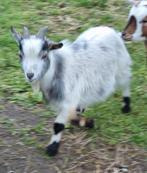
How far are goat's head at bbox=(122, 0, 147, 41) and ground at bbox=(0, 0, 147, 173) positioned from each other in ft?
2.15

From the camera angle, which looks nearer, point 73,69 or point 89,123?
point 73,69

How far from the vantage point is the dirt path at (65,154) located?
174 inches

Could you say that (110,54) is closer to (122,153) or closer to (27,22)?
(122,153)

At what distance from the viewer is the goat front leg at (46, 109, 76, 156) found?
441 centimetres

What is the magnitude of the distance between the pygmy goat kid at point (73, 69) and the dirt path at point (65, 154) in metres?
0.13

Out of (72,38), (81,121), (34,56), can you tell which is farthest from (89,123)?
(72,38)

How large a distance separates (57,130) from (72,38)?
2385 millimetres

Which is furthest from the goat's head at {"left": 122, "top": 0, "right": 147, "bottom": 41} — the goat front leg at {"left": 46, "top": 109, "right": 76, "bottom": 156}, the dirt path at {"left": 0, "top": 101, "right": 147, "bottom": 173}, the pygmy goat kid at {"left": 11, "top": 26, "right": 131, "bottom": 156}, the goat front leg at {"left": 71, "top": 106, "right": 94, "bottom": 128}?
the goat front leg at {"left": 46, "top": 109, "right": 76, "bottom": 156}

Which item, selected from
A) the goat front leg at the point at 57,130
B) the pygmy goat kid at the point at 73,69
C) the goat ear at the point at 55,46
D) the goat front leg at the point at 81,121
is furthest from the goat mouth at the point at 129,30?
the goat ear at the point at 55,46

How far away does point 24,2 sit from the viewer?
7.60 metres

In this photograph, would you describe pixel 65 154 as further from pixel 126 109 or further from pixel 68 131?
pixel 126 109

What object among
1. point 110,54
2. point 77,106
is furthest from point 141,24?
point 77,106

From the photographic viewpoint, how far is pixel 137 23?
5148 millimetres

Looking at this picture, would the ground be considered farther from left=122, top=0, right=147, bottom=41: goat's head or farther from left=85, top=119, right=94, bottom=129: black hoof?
left=122, top=0, right=147, bottom=41: goat's head
